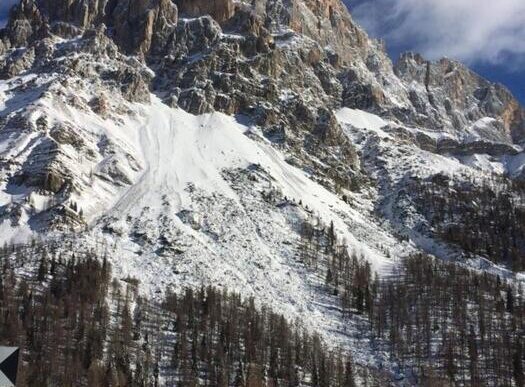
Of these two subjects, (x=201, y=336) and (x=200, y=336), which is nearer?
(x=201, y=336)

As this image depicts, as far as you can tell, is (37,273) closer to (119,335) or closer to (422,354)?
(119,335)

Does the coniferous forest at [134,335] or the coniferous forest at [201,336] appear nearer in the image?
the coniferous forest at [134,335]

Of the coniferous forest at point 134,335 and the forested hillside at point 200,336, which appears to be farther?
the forested hillside at point 200,336

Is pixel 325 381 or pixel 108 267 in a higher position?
pixel 108 267

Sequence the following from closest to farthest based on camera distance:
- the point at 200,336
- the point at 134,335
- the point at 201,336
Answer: the point at 134,335, the point at 201,336, the point at 200,336

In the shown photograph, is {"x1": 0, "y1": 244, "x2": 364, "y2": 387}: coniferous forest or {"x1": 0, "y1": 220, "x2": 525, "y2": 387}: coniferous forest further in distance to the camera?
{"x1": 0, "y1": 220, "x2": 525, "y2": 387}: coniferous forest

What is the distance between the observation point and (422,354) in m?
171

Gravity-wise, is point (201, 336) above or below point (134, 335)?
above

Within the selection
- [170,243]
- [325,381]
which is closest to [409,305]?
[325,381]

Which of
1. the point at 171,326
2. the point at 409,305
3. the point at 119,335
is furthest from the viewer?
the point at 409,305

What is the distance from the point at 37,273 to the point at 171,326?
104 ft

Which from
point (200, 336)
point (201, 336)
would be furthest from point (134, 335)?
point (201, 336)

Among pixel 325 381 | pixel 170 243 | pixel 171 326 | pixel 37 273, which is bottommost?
pixel 325 381

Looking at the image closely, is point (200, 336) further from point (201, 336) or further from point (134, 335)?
point (134, 335)
